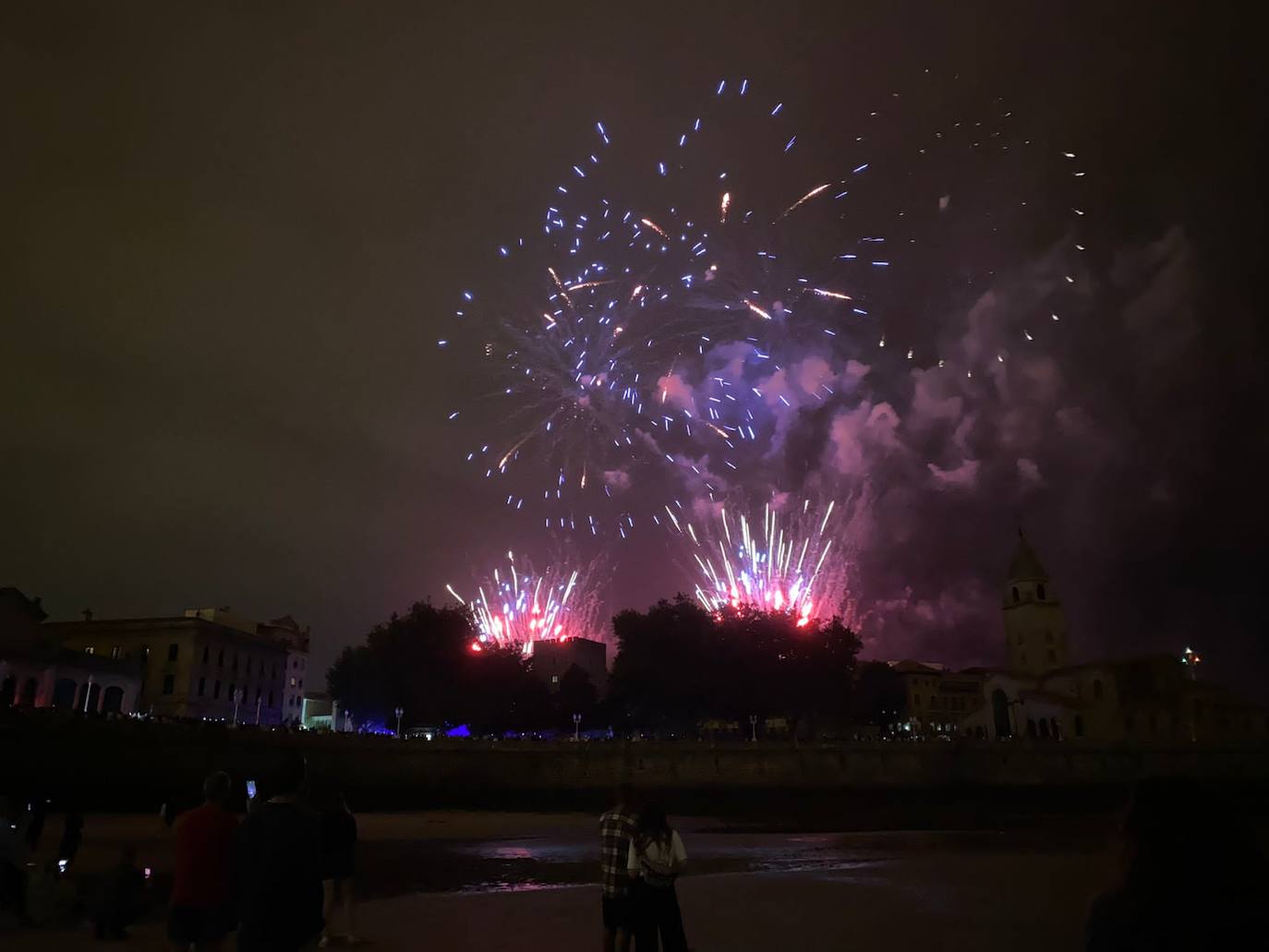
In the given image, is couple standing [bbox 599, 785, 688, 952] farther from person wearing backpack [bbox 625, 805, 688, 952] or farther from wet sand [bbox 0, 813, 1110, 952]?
wet sand [bbox 0, 813, 1110, 952]

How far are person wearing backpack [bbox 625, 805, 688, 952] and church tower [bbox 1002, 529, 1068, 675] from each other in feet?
300

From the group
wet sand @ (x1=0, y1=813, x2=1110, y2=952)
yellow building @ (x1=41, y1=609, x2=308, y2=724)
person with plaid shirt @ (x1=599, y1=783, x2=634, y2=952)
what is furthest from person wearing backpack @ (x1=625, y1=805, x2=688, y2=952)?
yellow building @ (x1=41, y1=609, x2=308, y2=724)

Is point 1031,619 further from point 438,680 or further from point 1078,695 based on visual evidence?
point 438,680

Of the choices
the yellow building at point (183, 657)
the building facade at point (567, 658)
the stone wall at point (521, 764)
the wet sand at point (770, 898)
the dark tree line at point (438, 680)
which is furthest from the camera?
the building facade at point (567, 658)

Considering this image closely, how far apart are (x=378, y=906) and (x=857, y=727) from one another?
98490 mm

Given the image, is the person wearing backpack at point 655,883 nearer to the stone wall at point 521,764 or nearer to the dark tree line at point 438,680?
the stone wall at point 521,764

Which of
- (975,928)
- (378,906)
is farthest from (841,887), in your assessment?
(378,906)

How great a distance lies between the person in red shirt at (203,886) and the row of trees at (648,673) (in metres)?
74.2

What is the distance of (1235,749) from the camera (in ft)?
234

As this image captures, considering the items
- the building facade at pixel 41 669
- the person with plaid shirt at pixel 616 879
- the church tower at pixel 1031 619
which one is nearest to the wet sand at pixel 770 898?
the person with plaid shirt at pixel 616 879

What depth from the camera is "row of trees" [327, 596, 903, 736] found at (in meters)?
78.5

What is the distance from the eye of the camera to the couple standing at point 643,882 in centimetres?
833

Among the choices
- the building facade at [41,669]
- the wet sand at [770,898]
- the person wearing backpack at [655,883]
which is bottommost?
the wet sand at [770,898]

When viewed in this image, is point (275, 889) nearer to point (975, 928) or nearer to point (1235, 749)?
point (975, 928)
